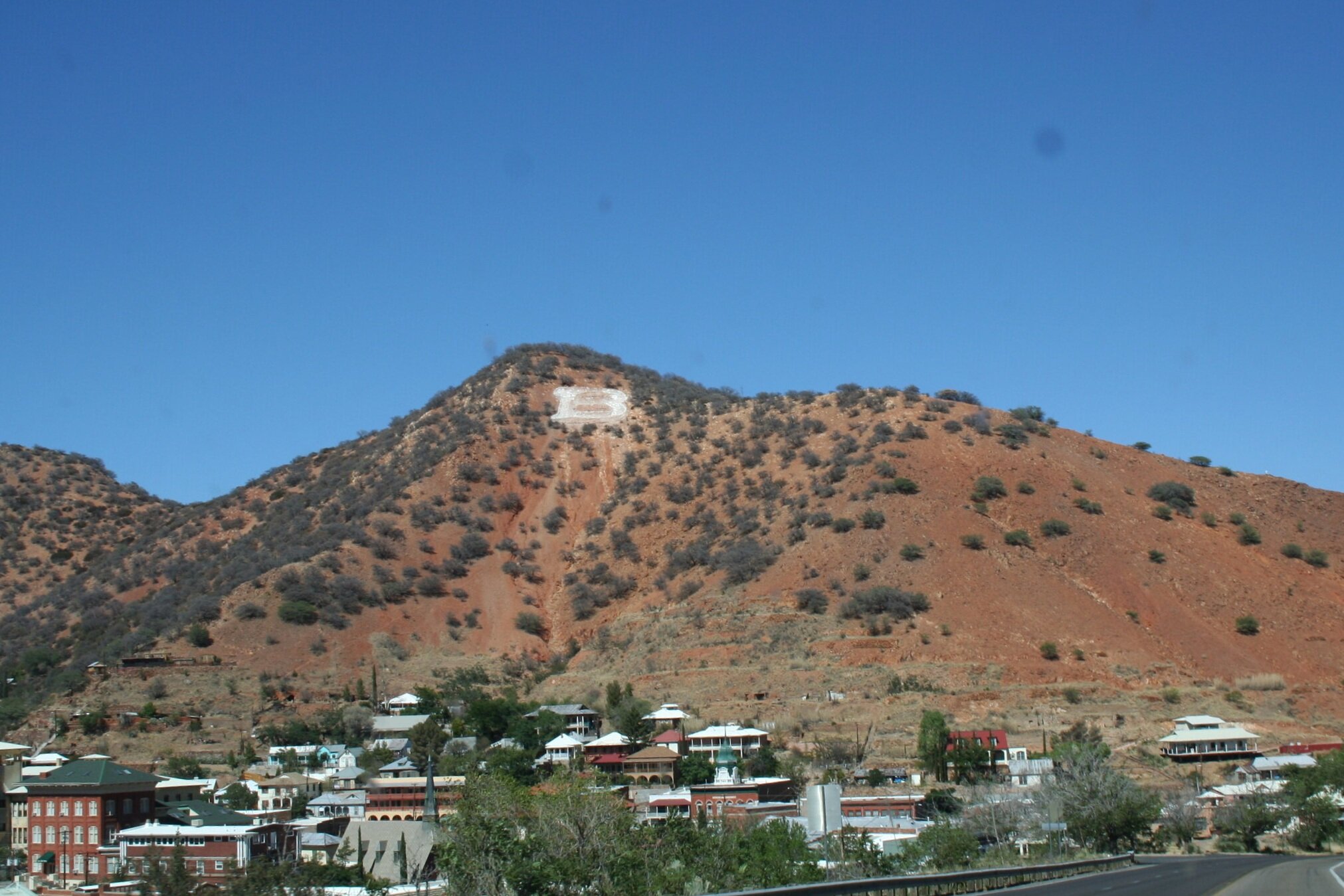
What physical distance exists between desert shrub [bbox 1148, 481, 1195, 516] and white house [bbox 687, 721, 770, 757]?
3893cm

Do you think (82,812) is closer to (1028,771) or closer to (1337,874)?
(1028,771)

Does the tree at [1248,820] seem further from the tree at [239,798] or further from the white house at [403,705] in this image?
the white house at [403,705]

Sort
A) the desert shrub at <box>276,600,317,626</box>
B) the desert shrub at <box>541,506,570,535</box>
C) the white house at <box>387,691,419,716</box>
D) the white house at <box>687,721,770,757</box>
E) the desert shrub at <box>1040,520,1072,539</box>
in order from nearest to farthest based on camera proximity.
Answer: the white house at <box>687,721,770,757</box>
the white house at <box>387,691,419,716</box>
the desert shrub at <box>1040,520,1072,539</box>
the desert shrub at <box>276,600,317,626</box>
the desert shrub at <box>541,506,570,535</box>

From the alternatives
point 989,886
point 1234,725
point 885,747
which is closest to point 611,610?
point 885,747

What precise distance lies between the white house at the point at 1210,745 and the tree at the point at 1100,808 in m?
13.9

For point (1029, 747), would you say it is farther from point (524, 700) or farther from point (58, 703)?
point (58, 703)

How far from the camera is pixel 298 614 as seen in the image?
76312 mm

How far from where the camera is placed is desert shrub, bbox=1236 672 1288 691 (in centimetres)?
6325

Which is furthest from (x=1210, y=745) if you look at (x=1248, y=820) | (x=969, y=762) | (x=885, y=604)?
(x=885, y=604)

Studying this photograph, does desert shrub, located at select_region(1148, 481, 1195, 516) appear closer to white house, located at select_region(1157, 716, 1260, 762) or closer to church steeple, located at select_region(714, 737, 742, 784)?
white house, located at select_region(1157, 716, 1260, 762)

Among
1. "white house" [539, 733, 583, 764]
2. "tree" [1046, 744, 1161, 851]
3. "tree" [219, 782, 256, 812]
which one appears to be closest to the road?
"tree" [1046, 744, 1161, 851]

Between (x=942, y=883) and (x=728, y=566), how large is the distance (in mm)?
54824

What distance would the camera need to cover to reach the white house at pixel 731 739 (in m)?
54.0

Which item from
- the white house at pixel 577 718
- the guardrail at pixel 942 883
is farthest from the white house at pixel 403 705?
the guardrail at pixel 942 883
